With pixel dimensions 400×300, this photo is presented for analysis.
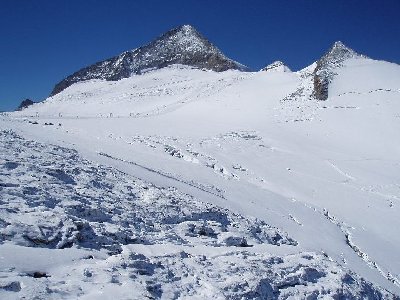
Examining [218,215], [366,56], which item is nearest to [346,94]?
[366,56]

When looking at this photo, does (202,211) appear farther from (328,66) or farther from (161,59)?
(161,59)

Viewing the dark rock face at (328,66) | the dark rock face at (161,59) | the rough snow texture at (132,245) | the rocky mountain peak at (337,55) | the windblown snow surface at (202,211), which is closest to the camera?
the rough snow texture at (132,245)

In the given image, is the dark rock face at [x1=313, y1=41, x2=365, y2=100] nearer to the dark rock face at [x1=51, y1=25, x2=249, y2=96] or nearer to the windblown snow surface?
the windblown snow surface

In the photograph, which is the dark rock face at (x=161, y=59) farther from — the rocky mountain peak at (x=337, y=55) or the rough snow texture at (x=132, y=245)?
the rough snow texture at (x=132, y=245)

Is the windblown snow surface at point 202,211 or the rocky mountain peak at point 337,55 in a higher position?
the rocky mountain peak at point 337,55

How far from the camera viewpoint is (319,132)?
92.3ft

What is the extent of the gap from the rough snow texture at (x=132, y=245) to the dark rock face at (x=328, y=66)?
92.5ft

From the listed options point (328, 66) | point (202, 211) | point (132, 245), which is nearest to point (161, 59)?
point (328, 66)

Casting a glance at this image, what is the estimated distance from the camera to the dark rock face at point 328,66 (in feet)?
121

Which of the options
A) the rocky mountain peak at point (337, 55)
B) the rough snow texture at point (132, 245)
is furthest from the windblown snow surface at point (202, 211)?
the rocky mountain peak at point (337, 55)

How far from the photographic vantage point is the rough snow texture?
6516mm

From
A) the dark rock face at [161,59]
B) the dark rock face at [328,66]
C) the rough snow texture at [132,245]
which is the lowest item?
the rough snow texture at [132,245]

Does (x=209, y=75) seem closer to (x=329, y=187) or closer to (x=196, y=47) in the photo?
(x=196, y=47)

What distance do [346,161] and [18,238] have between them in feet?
63.0
